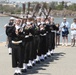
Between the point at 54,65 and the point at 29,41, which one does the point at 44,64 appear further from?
the point at 29,41

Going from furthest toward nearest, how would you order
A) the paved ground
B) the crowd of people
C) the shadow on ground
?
the shadow on ground → the paved ground → the crowd of people

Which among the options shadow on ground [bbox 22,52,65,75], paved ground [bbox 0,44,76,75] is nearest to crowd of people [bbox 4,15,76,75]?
shadow on ground [bbox 22,52,65,75]

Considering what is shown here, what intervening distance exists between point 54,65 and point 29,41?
1.84 m

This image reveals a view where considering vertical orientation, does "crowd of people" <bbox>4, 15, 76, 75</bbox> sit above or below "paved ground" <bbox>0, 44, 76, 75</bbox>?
above

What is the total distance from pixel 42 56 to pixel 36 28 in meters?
1.66

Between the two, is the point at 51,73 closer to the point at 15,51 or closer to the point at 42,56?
the point at 15,51

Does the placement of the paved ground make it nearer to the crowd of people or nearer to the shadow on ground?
the shadow on ground

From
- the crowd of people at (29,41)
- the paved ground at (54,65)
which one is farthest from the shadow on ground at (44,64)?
the crowd of people at (29,41)

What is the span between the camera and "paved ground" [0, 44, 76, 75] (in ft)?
38.2

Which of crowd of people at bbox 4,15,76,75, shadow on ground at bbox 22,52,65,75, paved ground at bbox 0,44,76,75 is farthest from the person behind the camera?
shadow on ground at bbox 22,52,65,75

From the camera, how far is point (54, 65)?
1305cm

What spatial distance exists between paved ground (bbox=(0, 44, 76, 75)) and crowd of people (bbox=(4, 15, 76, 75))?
310 millimetres

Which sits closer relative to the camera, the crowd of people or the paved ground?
the crowd of people

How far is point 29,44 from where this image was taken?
11.8m
